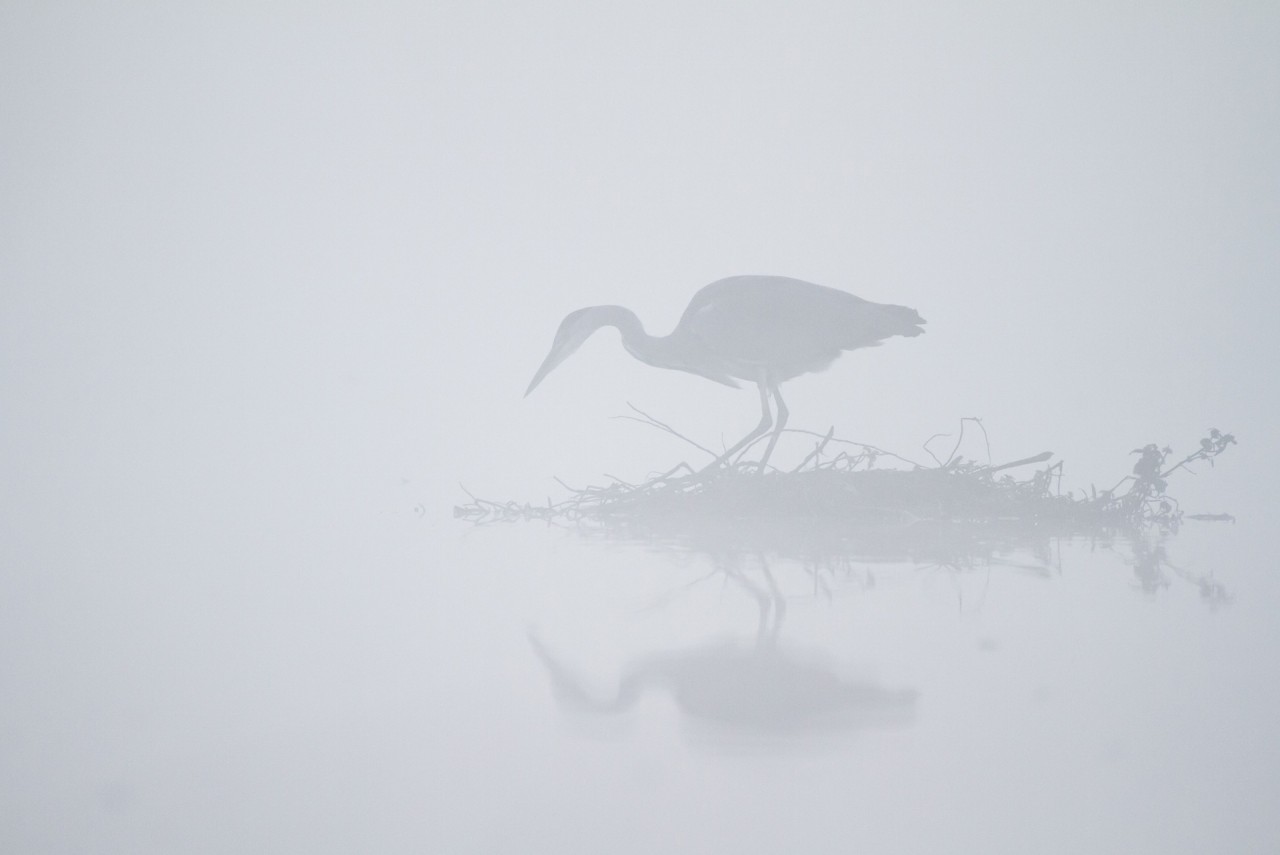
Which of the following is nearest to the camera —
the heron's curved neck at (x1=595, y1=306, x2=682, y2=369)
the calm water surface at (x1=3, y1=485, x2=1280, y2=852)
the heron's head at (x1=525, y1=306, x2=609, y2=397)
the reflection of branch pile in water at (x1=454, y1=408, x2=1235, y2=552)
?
the calm water surface at (x1=3, y1=485, x2=1280, y2=852)

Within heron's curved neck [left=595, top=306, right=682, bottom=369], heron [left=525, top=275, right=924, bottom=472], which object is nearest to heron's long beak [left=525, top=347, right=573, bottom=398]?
heron's curved neck [left=595, top=306, right=682, bottom=369]

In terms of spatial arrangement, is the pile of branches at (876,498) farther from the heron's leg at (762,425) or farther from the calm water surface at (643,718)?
the calm water surface at (643,718)

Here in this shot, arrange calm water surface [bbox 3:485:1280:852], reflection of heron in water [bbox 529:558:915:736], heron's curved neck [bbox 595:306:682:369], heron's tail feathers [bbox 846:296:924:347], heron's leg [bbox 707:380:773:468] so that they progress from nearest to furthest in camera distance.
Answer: calm water surface [bbox 3:485:1280:852] < reflection of heron in water [bbox 529:558:915:736] < heron's leg [bbox 707:380:773:468] < heron's tail feathers [bbox 846:296:924:347] < heron's curved neck [bbox 595:306:682:369]

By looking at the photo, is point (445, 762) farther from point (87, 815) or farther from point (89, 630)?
point (89, 630)

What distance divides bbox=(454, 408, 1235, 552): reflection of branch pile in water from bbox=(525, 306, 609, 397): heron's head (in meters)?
1.04

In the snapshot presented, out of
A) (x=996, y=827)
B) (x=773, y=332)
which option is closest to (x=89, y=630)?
(x=996, y=827)

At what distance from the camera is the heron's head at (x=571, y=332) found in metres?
3.18

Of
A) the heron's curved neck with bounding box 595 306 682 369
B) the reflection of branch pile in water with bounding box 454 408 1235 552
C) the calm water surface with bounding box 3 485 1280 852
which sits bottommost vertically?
the calm water surface with bounding box 3 485 1280 852

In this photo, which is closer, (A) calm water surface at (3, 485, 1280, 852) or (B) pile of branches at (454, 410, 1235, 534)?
(A) calm water surface at (3, 485, 1280, 852)

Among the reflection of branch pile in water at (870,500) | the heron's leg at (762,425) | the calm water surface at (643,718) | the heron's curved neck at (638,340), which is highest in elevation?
the heron's curved neck at (638,340)

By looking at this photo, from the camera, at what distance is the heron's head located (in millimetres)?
3178

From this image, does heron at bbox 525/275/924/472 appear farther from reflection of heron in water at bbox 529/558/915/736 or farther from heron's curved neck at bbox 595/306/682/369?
reflection of heron in water at bbox 529/558/915/736

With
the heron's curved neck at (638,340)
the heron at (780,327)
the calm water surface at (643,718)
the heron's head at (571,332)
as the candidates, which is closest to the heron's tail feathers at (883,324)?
the heron at (780,327)

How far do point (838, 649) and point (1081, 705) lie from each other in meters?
0.18
